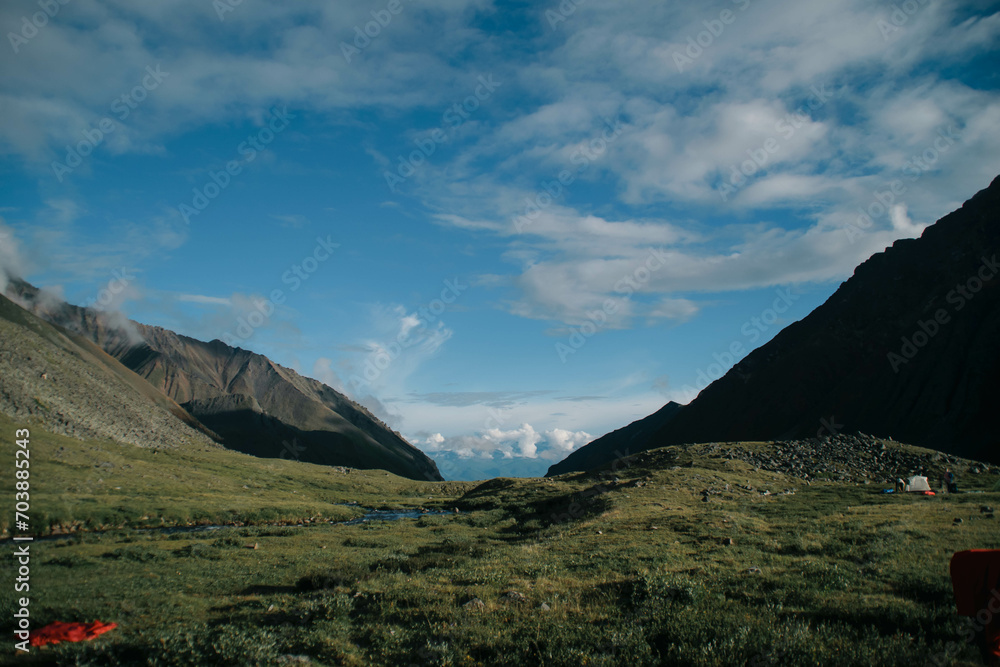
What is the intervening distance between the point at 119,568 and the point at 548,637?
25.6 meters

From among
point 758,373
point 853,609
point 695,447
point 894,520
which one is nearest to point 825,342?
point 758,373

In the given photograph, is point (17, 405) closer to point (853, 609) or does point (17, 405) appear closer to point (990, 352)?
point (853, 609)

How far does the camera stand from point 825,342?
146 metres

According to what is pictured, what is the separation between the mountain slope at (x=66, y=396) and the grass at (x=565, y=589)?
168 ft

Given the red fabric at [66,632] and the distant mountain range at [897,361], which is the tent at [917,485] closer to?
the red fabric at [66,632]

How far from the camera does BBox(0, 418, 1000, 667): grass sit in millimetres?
10461

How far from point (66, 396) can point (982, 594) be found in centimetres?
12566

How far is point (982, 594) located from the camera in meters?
9.71

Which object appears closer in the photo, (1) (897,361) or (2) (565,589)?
(2) (565,589)

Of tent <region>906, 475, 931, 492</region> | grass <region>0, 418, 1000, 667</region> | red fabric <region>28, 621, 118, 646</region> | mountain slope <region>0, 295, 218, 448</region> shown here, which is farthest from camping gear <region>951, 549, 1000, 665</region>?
mountain slope <region>0, 295, 218, 448</region>

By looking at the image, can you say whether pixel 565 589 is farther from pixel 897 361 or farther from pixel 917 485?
pixel 897 361

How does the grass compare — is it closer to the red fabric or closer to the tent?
the red fabric

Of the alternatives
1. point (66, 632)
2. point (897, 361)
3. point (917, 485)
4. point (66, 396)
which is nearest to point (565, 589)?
point (66, 632)

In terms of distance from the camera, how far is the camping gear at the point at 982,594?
9055 millimetres
